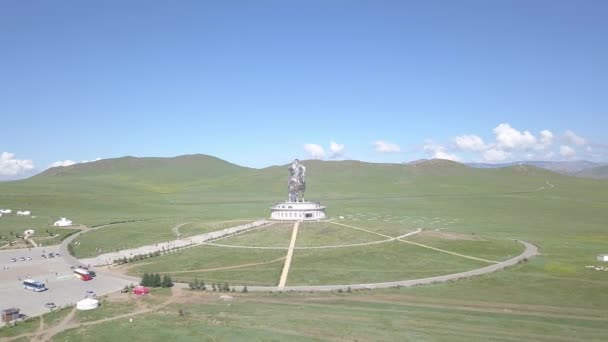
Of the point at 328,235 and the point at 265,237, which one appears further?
the point at 328,235

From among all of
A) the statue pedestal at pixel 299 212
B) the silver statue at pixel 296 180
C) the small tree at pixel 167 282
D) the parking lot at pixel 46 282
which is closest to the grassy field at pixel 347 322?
the small tree at pixel 167 282

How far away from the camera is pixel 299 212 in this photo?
114 m

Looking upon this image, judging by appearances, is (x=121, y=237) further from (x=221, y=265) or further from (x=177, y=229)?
(x=221, y=265)

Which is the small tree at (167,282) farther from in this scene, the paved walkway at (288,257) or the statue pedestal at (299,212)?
the statue pedestal at (299,212)

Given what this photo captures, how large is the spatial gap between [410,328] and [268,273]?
2955 cm

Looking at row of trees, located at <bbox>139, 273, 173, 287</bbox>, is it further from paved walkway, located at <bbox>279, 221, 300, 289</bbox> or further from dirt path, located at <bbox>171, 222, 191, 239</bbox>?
dirt path, located at <bbox>171, 222, 191, 239</bbox>

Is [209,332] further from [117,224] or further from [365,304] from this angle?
[117,224]

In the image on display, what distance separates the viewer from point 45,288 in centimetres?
7062

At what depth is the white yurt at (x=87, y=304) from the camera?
58969mm

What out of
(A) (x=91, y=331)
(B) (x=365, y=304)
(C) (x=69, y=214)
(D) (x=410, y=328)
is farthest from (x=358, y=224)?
(C) (x=69, y=214)

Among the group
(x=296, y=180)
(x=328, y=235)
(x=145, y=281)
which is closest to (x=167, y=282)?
(x=145, y=281)

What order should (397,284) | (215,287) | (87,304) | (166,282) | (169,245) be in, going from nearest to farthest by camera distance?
(87,304) → (215,287) → (166,282) → (397,284) → (169,245)

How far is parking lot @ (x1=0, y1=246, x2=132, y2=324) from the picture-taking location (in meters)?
64.0

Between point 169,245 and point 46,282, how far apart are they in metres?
26.8
